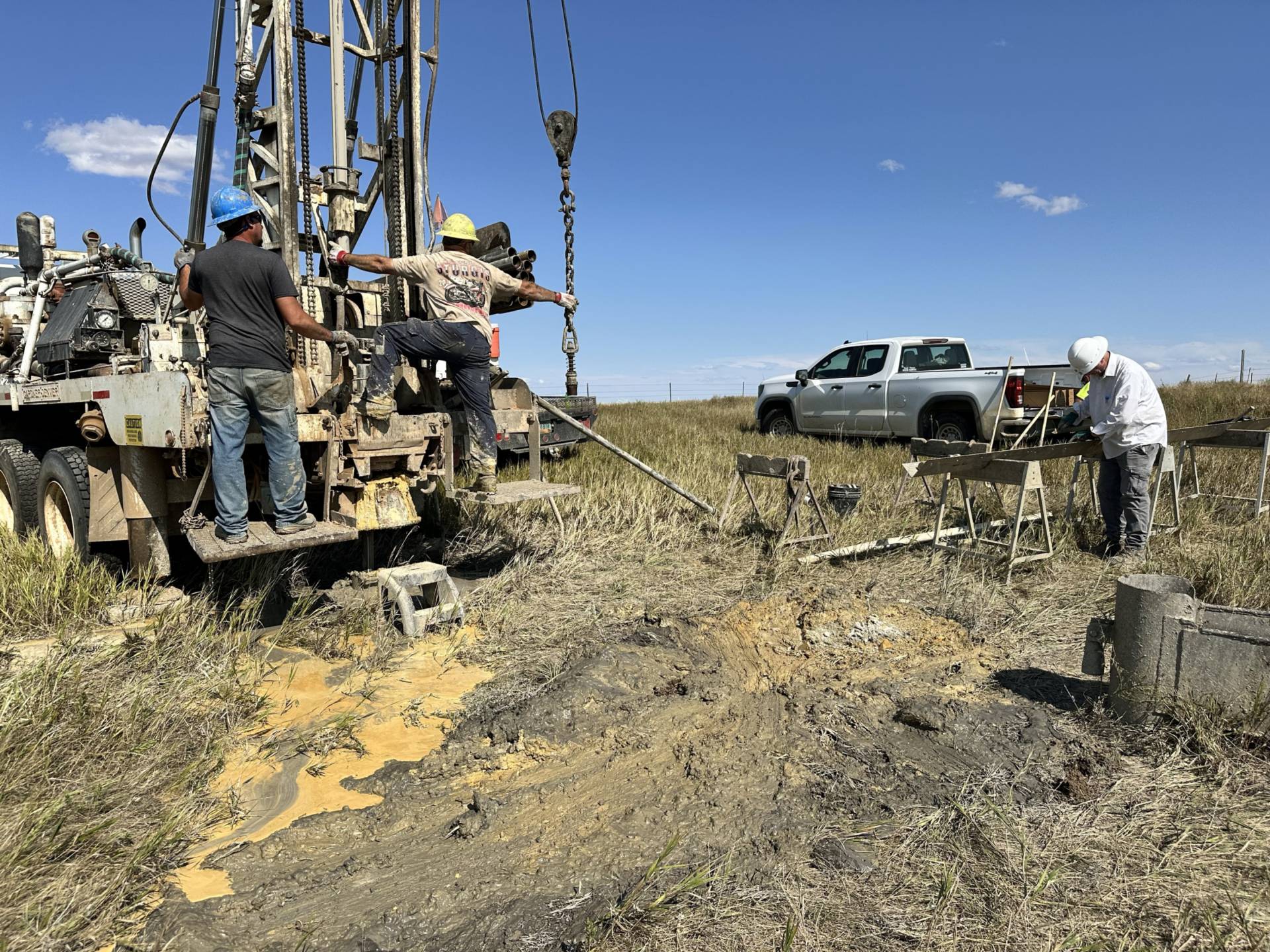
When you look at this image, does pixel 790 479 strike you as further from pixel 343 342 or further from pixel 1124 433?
pixel 343 342

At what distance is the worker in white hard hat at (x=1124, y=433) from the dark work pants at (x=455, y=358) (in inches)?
187

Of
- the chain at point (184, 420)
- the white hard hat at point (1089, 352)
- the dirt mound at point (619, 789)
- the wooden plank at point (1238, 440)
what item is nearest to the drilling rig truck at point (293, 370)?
the chain at point (184, 420)

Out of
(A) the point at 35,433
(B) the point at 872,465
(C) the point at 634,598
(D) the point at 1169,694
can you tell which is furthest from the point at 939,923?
(B) the point at 872,465

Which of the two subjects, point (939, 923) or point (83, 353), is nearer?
point (939, 923)

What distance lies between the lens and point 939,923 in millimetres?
2348

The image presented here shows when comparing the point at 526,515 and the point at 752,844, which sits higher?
the point at 526,515

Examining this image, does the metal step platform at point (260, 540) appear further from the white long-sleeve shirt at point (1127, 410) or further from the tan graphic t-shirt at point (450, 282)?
the white long-sleeve shirt at point (1127, 410)

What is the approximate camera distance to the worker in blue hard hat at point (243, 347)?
4.20m

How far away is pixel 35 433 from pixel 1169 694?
7620 mm

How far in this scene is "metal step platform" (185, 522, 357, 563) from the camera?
4.12m

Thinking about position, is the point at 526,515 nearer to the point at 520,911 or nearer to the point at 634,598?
the point at 634,598

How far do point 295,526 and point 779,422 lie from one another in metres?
10.9

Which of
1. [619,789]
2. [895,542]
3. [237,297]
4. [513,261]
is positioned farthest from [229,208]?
[895,542]

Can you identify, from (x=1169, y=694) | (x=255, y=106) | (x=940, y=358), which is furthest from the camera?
(x=940, y=358)
